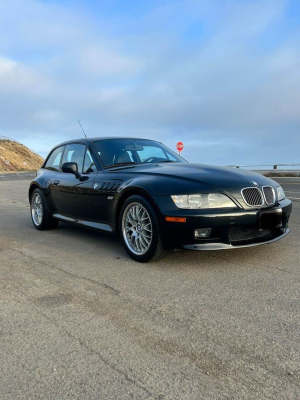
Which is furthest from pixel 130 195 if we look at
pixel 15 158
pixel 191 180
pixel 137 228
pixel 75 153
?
pixel 15 158

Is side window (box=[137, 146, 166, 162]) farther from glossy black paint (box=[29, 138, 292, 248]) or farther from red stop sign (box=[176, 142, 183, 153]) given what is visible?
red stop sign (box=[176, 142, 183, 153])

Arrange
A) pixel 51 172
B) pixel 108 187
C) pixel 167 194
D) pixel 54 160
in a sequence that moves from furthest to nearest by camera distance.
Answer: pixel 54 160, pixel 51 172, pixel 108 187, pixel 167 194

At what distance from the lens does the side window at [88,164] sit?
5.17 meters

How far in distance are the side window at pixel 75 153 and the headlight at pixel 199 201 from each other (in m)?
2.12

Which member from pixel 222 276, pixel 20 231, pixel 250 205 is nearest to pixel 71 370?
pixel 222 276

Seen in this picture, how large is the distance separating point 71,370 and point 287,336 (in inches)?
51.7

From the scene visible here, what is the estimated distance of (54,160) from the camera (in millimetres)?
6504

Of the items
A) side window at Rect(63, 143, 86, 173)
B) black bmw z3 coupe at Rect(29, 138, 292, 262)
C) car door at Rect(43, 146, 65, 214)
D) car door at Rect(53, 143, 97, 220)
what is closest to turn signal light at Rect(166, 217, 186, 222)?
black bmw z3 coupe at Rect(29, 138, 292, 262)

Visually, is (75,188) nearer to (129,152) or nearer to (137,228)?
(129,152)

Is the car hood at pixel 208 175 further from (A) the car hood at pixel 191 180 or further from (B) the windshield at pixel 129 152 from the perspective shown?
(B) the windshield at pixel 129 152

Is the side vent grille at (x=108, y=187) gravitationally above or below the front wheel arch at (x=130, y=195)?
above

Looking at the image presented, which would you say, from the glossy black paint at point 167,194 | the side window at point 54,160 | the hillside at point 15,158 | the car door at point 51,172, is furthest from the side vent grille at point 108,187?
the hillside at point 15,158

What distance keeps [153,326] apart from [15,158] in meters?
75.7

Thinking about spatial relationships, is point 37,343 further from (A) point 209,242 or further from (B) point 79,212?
(B) point 79,212
